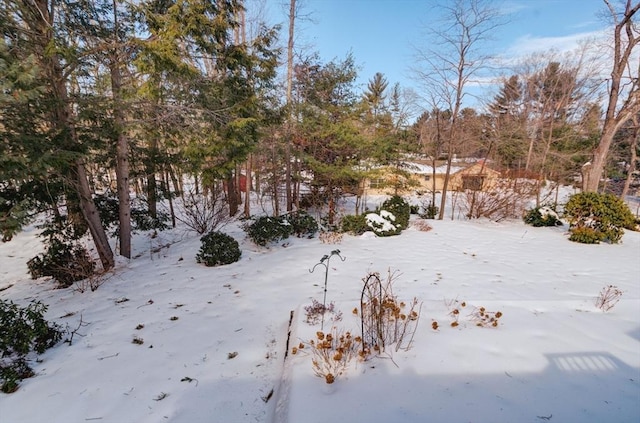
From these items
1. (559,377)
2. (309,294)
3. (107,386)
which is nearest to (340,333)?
(309,294)

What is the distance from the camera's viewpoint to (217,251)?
18.6 ft

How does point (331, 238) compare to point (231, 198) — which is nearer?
point (331, 238)

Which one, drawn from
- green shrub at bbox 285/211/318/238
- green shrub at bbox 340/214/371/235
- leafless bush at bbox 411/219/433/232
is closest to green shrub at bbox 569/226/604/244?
leafless bush at bbox 411/219/433/232

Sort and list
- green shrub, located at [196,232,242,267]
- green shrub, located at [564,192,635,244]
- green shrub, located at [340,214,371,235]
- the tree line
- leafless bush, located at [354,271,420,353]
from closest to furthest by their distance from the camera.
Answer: leafless bush, located at [354,271,420,353]
the tree line
green shrub, located at [196,232,242,267]
green shrub, located at [564,192,635,244]
green shrub, located at [340,214,371,235]

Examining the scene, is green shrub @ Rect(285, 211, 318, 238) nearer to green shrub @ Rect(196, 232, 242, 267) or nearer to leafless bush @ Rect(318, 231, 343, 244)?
leafless bush @ Rect(318, 231, 343, 244)

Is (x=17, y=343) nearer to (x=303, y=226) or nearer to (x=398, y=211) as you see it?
(x=303, y=226)

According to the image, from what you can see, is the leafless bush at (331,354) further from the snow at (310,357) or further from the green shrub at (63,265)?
the green shrub at (63,265)

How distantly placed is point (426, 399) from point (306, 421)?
0.86m

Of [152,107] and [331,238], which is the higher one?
[152,107]

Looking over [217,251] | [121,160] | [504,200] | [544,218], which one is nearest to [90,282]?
[217,251]

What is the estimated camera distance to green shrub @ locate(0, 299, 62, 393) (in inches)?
90.7

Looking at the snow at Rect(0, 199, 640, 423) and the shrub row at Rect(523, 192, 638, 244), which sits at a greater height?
the shrub row at Rect(523, 192, 638, 244)

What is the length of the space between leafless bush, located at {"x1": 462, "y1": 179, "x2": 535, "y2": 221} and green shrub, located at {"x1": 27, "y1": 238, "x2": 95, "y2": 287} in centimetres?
1224

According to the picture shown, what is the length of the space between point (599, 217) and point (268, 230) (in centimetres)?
876
